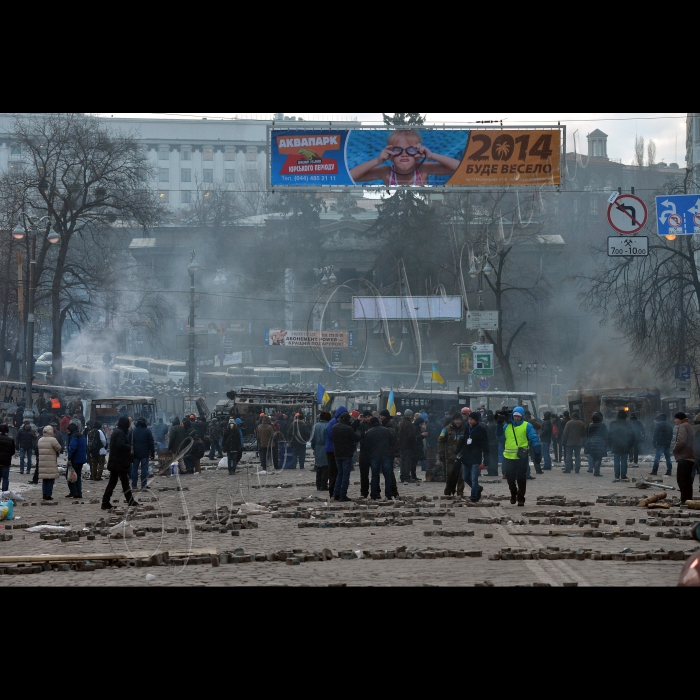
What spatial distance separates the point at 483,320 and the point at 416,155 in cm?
1262

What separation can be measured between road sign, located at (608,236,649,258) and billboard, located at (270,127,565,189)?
315cm

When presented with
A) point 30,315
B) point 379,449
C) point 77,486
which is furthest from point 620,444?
point 30,315

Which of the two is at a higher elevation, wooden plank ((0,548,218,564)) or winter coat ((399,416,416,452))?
winter coat ((399,416,416,452))

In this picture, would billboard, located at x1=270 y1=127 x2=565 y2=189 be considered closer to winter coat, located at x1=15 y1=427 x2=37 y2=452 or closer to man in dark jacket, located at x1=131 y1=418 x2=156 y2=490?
man in dark jacket, located at x1=131 y1=418 x2=156 y2=490

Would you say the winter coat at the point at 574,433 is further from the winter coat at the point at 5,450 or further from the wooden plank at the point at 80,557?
the wooden plank at the point at 80,557

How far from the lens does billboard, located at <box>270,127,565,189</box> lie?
84.7ft

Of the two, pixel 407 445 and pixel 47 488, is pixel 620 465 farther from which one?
pixel 47 488

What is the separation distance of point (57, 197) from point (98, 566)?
41760 mm

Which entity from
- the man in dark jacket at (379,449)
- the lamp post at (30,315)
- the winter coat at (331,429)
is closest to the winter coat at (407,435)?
the winter coat at (331,429)

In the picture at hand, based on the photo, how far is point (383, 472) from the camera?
20.2 metres

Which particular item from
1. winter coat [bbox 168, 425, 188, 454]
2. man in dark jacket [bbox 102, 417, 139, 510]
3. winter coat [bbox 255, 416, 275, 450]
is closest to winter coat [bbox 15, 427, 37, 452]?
winter coat [bbox 168, 425, 188, 454]

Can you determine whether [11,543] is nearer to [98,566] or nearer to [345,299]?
[98,566]

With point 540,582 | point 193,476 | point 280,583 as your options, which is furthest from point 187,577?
point 193,476
